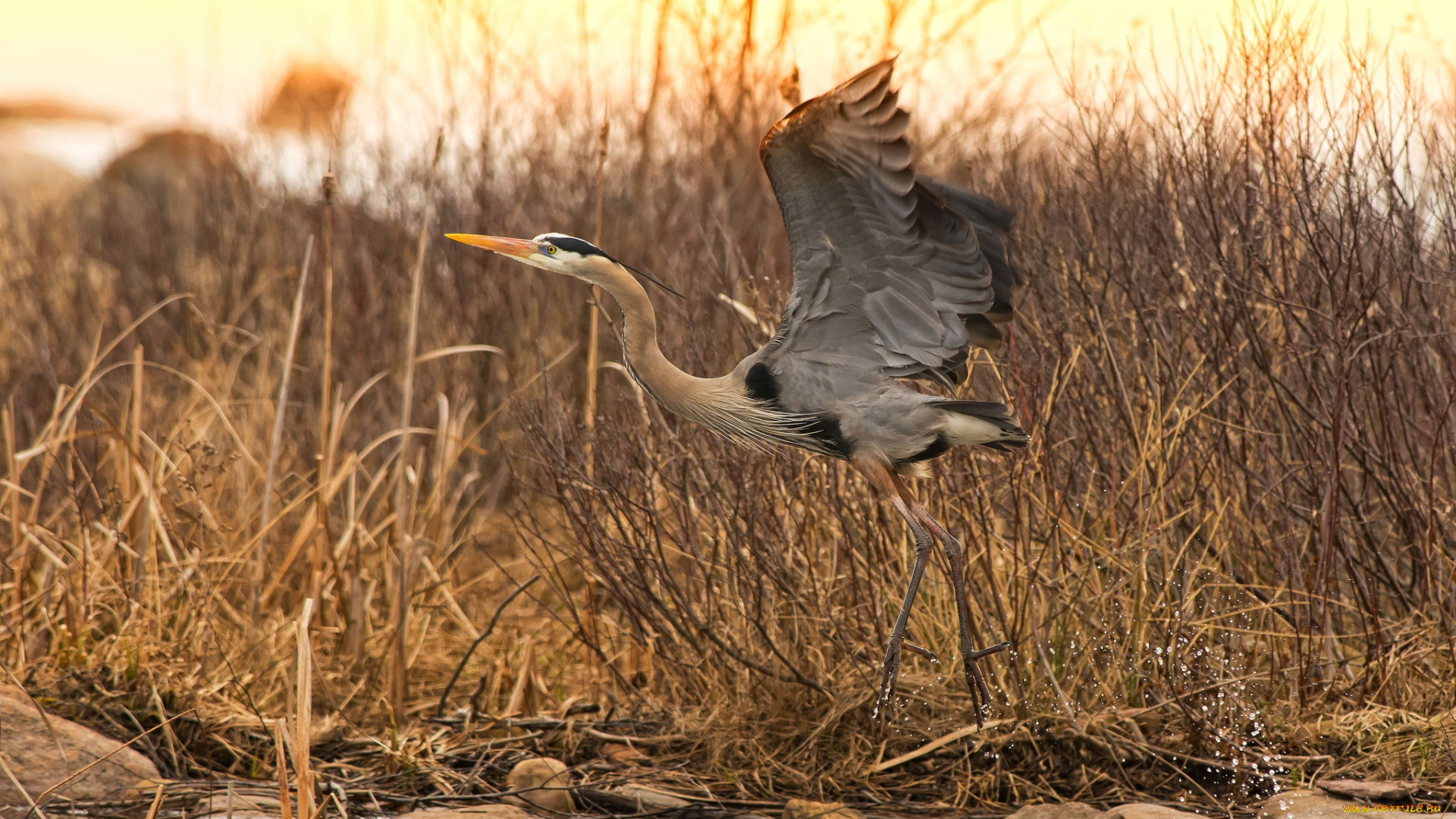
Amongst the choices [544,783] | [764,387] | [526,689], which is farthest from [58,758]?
[764,387]

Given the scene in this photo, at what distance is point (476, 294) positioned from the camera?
25.9 feet

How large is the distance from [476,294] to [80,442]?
7.60 feet

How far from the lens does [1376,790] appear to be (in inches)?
144

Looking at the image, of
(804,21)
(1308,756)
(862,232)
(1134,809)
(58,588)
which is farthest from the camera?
(804,21)

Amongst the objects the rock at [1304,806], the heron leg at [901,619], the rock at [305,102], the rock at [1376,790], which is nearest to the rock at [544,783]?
the heron leg at [901,619]

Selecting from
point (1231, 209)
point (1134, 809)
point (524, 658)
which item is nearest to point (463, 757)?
point (524, 658)

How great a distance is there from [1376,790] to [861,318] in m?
1.99

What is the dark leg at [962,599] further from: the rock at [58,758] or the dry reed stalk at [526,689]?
the rock at [58,758]

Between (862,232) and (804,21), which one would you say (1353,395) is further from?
(804,21)

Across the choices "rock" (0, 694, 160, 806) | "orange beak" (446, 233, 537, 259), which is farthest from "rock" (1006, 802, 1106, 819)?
"rock" (0, 694, 160, 806)

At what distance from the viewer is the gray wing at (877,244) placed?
9.64 feet

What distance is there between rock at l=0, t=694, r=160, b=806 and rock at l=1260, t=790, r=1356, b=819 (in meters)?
3.41

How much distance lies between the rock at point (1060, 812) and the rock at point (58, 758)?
2.72m

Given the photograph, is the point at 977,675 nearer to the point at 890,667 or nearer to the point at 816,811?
the point at 890,667
